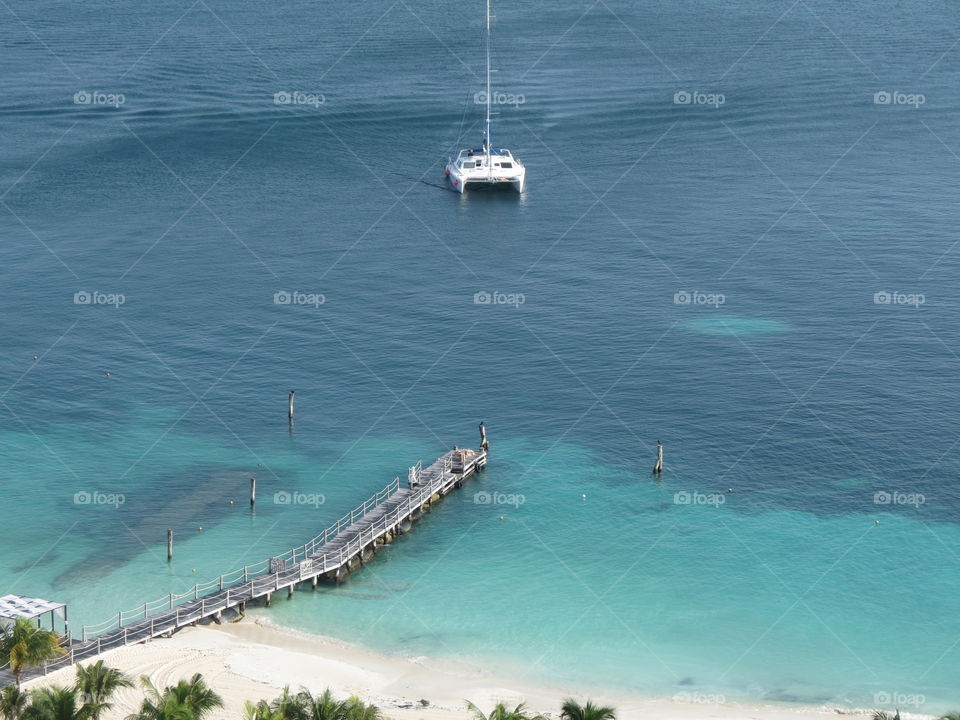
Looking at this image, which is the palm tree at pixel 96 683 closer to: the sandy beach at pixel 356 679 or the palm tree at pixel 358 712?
the sandy beach at pixel 356 679

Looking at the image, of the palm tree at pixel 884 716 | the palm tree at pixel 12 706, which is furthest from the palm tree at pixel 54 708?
the palm tree at pixel 884 716

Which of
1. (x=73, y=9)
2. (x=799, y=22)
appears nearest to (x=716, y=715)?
(x=799, y=22)

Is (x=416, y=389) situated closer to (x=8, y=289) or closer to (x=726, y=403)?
(x=726, y=403)

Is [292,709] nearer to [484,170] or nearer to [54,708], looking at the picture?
[54,708]

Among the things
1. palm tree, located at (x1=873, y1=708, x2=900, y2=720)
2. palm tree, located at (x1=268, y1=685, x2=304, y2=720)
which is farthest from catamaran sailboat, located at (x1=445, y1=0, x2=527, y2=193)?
palm tree, located at (x1=268, y1=685, x2=304, y2=720)

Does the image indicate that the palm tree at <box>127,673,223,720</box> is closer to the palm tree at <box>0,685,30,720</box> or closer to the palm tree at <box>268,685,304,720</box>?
the palm tree at <box>268,685,304,720</box>

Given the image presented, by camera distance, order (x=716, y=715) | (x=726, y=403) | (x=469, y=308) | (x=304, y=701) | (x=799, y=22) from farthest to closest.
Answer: (x=799, y=22) → (x=469, y=308) → (x=726, y=403) → (x=716, y=715) → (x=304, y=701)

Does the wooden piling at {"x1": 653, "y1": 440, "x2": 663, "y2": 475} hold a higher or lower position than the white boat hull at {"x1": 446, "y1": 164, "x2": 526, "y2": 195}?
lower
